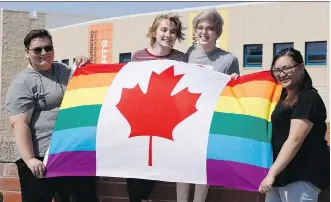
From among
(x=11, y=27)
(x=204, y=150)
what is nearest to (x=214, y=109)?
(x=204, y=150)

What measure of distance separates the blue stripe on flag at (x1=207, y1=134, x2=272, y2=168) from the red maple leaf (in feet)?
1.00

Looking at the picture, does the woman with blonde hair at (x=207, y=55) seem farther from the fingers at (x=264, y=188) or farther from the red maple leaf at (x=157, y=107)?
the fingers at (x=264, y=188)

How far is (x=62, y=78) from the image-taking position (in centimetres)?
530

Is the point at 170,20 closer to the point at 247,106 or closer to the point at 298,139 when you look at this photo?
the point at 247,106

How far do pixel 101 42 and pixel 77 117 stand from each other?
4261 centimetres

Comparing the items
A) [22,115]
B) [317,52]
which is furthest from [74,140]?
[317,52]

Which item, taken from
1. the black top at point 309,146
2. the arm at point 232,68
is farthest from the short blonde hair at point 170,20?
the black top at point 309,146

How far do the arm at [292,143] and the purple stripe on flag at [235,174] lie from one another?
0.29 m

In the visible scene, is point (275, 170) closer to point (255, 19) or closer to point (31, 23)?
point (255, 19)

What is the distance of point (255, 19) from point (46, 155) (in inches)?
1348

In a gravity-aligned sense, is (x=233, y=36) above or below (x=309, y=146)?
above

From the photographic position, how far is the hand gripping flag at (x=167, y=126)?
191 inches

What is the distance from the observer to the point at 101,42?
1869 inches

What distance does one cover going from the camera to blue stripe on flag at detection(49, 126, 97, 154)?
17.0ft
